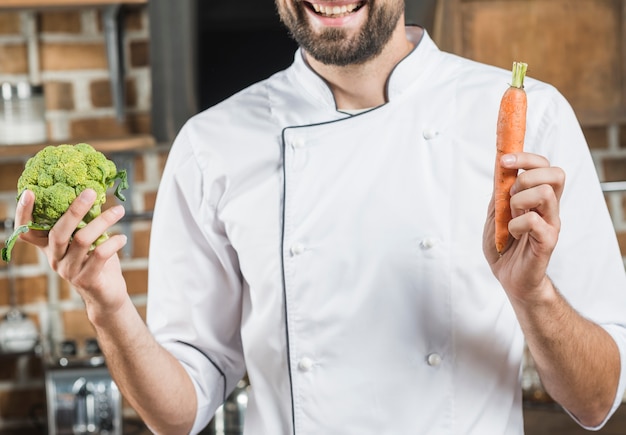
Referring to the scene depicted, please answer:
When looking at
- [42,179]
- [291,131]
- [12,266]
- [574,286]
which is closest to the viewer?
[42,179]

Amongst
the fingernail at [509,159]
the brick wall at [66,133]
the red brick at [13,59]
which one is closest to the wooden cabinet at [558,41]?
the brick wall at [66,133]

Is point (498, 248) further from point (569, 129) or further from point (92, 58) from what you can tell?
point (92, 58)

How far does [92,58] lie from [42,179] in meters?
1.43

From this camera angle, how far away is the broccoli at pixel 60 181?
40.5 inches

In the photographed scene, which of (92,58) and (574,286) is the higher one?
(92,58)

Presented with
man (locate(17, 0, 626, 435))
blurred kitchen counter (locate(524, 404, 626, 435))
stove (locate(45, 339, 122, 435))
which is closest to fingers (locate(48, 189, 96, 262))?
man (locate(17, 0, 626, 435))

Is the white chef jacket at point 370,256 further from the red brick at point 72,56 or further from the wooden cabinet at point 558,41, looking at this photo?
the red brick at point 72,56

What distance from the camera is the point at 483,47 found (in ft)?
7.27

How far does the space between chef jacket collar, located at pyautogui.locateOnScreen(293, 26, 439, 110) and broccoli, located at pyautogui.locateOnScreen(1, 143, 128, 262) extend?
365 millimetres

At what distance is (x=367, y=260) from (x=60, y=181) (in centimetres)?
42

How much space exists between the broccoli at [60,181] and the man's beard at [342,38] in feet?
1.05

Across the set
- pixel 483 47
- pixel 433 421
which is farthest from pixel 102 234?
pixel 483 47

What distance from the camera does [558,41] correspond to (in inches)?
88.0

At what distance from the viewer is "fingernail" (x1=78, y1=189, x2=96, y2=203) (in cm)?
101
